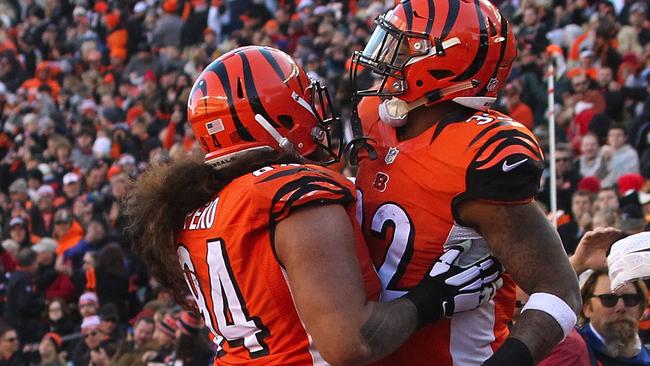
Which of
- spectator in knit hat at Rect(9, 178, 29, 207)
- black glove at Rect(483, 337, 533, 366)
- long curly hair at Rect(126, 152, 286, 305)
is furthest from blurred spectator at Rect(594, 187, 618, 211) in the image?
spectator in knit hat at Rect(9, 178, 29, 207)

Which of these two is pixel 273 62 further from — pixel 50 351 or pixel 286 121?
pixel 50 351

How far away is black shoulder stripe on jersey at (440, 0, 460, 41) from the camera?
3328 millimetres

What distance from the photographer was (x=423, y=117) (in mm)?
3422

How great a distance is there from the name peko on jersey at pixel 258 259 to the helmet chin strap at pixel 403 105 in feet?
1.20

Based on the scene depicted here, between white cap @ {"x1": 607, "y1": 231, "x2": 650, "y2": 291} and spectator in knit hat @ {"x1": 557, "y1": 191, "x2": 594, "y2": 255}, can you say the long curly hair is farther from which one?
spectator in knit hat @ {"x1": 557, "y1": 191, "x2": 594, "y2": 255}

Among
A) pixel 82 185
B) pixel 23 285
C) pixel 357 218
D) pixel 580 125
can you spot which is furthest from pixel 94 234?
pixel 357 218

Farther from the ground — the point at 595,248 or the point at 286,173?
the point at 286,173

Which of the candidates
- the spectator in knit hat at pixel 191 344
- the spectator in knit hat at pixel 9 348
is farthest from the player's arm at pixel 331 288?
the spectator in knit hat at pixel 9 348

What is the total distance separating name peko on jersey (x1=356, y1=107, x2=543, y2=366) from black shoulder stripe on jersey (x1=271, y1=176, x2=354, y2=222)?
0.90 feet

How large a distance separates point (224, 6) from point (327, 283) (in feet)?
50.4

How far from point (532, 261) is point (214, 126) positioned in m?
0.99

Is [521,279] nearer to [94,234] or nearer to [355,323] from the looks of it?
[355,323]

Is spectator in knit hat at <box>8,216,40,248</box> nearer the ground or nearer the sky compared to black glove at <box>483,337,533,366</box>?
nearer the ground

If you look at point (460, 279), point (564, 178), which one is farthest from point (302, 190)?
point (564, 178)
